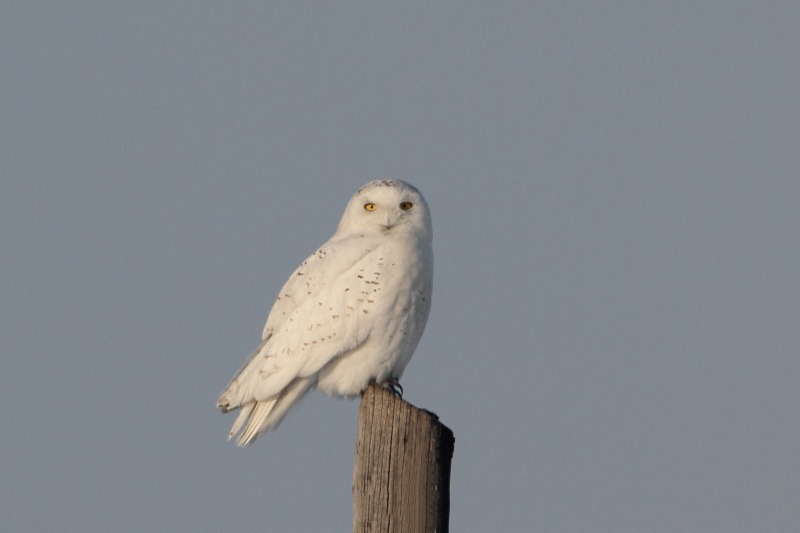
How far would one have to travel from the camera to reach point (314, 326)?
6617mm

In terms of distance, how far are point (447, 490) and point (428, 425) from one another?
1.04 feet

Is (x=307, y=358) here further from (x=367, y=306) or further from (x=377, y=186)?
(x=377, y=186)

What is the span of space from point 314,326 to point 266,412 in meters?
0.66

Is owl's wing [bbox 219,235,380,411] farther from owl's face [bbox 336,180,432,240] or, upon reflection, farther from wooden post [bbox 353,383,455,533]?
wooden post [bbox 353,383,455,533]

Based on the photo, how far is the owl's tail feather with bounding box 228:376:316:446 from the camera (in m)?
6.62

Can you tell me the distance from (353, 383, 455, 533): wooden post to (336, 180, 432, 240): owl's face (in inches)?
102

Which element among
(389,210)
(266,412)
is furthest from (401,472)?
(389,210)

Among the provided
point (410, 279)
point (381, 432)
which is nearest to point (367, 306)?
point (410, 279)

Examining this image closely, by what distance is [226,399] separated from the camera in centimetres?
666

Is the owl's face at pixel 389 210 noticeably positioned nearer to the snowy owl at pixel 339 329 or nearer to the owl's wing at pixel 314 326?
the snowy owl at pixel 339 329

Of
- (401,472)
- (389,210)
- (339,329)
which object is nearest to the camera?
(401,472)

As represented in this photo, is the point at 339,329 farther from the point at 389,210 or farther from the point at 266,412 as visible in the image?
the point at 389,210

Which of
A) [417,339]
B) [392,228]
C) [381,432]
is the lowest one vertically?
[381,432]

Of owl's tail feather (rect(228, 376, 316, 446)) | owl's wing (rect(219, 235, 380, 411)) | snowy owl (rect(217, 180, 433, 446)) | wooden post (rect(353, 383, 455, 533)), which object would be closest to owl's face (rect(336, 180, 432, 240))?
snowy owl (rect(217, 180, 433, 446))
